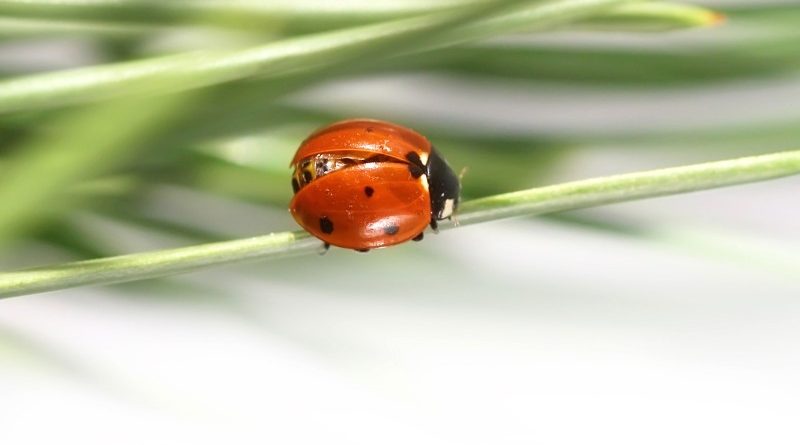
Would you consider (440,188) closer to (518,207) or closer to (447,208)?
(447,208)

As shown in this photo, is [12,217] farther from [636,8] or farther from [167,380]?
[636,8]

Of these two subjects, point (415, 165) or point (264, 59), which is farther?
point (415, 165)

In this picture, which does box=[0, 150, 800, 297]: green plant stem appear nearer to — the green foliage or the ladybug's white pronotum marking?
the green foliage

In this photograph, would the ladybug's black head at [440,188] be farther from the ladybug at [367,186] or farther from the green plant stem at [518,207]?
the green plant stem at [518,207]

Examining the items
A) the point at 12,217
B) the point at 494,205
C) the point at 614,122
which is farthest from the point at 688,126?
the point at 12,217

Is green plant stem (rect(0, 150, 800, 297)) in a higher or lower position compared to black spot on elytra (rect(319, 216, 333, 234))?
higher

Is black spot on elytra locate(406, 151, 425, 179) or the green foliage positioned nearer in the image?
the green foliage

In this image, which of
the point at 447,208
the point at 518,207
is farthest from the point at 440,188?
the point at 518,207

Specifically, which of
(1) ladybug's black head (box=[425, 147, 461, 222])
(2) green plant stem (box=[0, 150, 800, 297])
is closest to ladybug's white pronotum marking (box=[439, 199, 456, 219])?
(1) ladybug's black head (box=[425, 147, 461, 222])
